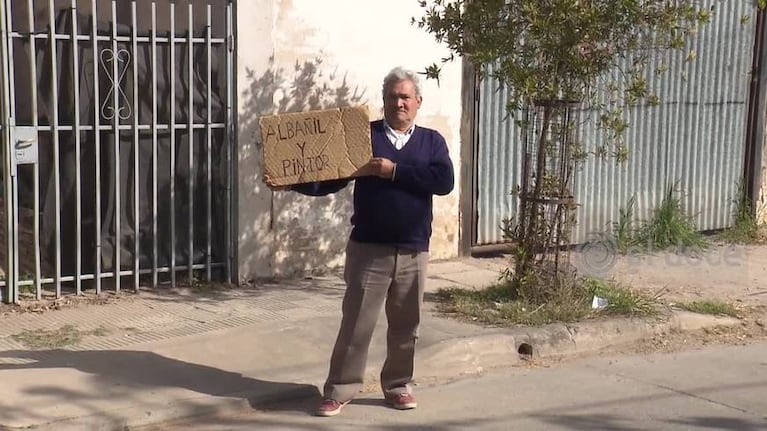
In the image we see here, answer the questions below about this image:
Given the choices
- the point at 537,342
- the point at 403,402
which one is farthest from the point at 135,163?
the point at 537,342

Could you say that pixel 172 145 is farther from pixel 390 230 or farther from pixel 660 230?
pixel 660 230

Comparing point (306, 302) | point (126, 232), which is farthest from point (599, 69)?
point (126, 232)

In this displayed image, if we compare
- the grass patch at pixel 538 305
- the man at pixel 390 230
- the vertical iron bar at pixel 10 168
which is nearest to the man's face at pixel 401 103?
the man at pixel 390 230

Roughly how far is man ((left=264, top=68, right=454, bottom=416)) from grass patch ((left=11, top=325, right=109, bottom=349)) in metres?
1.92

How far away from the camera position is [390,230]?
16.7ft

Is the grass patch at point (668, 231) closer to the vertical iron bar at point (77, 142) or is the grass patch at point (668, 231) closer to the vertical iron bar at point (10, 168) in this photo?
the vertical iron bar at point (77, 142)

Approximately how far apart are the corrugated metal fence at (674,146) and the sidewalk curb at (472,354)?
2.51 m

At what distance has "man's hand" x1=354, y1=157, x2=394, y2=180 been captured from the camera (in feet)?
16.4

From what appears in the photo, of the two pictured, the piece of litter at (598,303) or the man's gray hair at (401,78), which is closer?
the man's gray hair at (401,78)

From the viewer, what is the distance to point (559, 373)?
629cm

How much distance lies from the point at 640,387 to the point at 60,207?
4222mm

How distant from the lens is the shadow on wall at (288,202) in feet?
25.6

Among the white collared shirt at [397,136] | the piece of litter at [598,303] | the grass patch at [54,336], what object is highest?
the white collared shirt at [397,136]

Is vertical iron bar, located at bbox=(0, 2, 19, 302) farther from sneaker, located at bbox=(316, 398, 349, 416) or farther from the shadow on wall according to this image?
sneaker, located at bbox=(316, 398, 349, 416)
